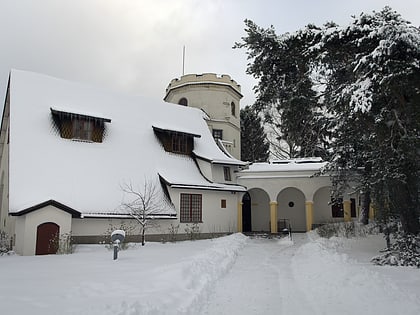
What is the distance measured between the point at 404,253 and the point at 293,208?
18424mm

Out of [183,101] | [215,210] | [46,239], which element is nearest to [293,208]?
[215,210]

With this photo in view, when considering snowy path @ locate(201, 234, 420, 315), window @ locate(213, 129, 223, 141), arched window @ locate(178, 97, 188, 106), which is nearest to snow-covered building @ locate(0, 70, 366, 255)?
window @ locate(213, 129, 223, 141)

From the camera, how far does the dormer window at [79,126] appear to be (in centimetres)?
2047

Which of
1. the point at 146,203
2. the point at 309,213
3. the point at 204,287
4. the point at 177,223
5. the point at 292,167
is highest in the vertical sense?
the point at 292,167

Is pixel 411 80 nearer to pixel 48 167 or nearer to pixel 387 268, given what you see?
pixel 387 268

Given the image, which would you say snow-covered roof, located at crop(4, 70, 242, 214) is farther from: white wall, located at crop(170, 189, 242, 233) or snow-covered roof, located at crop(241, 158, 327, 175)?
snow-covered roof, located at crop(241, 158, 327, 175)

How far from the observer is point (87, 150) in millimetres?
20641

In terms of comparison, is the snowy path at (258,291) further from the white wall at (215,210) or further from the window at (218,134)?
the window at (218,134)

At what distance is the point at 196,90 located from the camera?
31.4m

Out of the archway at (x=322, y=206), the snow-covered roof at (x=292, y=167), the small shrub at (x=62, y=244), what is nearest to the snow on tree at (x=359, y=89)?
the small shrub at (x=62, y=244)

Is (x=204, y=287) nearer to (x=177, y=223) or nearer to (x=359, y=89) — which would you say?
(x=359, y=89)

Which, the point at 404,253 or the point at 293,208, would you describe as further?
the point at 293,208

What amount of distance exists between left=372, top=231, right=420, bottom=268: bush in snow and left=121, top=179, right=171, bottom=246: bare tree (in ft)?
34.7

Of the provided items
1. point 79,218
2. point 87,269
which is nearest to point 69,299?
point 87,269
